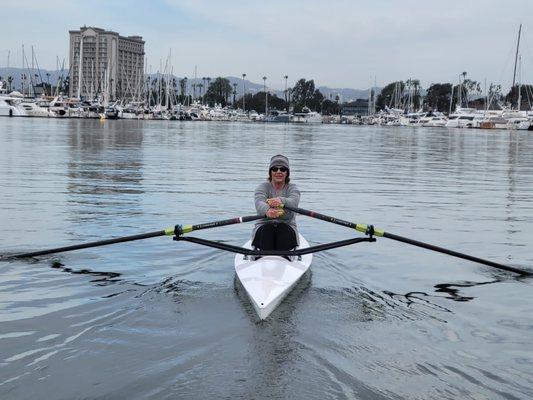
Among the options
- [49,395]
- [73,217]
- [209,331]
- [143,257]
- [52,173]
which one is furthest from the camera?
[52,173]

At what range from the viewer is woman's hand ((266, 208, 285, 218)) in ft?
33.3

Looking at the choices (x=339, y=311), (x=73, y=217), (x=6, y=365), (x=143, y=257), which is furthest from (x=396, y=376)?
(x=73, y=217)

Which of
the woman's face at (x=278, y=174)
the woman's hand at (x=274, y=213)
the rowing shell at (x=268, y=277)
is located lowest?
the rowing shell at (x=268, y=277)

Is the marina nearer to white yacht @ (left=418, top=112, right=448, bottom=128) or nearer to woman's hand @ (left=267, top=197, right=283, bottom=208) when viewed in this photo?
woman's hand @ (left=267, top=197, right=283, bottom=208)

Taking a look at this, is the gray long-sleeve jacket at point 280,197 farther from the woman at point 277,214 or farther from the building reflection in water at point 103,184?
the building reflection in water at point 103,184

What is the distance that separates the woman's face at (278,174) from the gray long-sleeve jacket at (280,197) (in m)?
0.19

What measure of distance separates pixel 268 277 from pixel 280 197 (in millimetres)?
1978

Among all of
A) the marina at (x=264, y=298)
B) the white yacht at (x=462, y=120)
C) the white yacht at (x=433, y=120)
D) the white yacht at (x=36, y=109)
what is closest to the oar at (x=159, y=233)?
the marina at (x=264, y=298)

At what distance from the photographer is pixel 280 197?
416 inches

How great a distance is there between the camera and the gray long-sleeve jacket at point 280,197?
10453mm

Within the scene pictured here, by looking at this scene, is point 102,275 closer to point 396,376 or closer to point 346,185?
point 396,376

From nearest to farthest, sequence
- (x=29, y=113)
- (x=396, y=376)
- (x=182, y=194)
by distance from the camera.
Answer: (x=396, y=376)
(x=182, y=194)
(x=29, y=113)

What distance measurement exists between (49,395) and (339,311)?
410 centimetres

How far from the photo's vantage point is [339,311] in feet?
28.4
